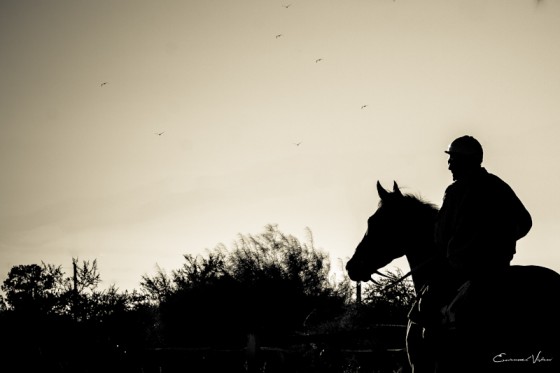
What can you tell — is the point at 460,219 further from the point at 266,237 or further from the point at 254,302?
the point at 266,237

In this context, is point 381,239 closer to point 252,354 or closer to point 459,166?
point 459,166

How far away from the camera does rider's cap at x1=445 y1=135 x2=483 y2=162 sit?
6.69 meters

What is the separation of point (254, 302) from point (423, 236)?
26.0 m

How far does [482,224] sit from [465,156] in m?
0.75

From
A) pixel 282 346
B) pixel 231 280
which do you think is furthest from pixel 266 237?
pixel 282 346

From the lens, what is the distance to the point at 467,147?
22.0 feet

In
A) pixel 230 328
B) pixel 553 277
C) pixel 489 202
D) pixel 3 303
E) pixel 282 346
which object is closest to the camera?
pixel 553 277

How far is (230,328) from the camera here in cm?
3166

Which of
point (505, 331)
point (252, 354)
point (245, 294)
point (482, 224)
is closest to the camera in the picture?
point (505, 331)

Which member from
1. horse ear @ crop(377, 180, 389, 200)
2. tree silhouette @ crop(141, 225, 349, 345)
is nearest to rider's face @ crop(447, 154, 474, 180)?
horse ear @ crop(377, 180, 389, 200)

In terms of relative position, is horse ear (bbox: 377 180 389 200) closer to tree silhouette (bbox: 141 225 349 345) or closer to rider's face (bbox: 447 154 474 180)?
rider's face (bbox: 447 154 474 180)

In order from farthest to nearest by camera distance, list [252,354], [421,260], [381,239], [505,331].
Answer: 1. [252,354]
2. [381,239]
3. [421,260]
4. [505,331]

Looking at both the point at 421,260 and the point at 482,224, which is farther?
the point at 421,260

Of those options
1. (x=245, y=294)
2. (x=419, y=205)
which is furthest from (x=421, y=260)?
(x=245, y=294)
